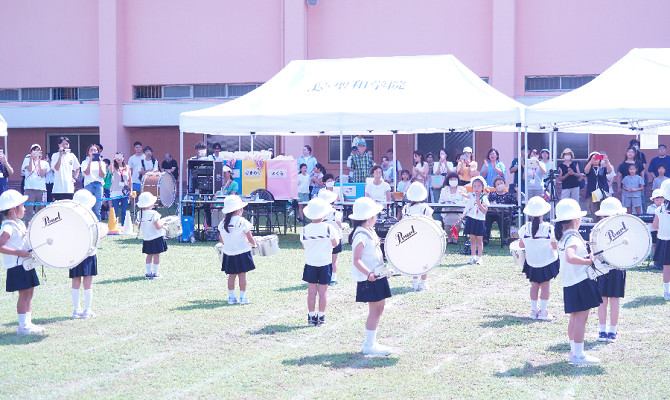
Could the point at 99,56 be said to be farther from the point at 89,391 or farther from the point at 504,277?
the point at 89,391

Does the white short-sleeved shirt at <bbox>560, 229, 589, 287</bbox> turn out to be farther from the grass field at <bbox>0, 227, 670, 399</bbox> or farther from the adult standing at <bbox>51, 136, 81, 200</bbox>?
the adult standing at <bbox>51, 136, 81, 200</bbox>

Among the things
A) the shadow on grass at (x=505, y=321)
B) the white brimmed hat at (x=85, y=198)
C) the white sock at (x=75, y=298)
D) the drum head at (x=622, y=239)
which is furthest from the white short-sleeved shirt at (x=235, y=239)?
the drum head at (x=622, y=239)

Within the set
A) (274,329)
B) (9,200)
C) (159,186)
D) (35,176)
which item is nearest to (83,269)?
(9,200)

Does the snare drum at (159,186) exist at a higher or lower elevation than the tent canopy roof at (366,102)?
lower

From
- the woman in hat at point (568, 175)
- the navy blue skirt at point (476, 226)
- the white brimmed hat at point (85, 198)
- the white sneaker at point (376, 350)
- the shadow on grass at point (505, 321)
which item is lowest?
the shadow on grass at point (505, 321)

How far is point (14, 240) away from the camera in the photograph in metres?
6.94

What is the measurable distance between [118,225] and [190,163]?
109 inches

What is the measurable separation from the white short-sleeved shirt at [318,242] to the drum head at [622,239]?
2.52m

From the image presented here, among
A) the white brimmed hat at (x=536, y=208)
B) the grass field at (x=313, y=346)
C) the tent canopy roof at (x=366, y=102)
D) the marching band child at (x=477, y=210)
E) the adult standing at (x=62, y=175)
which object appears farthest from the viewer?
the adult standing at (x=62, y=175)

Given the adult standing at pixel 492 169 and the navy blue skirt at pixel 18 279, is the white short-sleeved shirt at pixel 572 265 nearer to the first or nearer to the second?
the navy blue skirt at pixel 18 279

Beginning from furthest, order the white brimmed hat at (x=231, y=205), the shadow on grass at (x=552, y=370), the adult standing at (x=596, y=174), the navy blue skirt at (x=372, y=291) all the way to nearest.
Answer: the adult standing at (x=596, y=174), the white brimmed hat at (x=231, y=205), the navy blue skirt at (x=372, y=291), the shadow on grass at (x=552, y=370)

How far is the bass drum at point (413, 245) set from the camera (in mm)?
6375

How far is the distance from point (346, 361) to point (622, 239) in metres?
2.58

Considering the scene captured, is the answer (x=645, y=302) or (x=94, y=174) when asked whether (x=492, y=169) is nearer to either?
(x=645, y=302)
